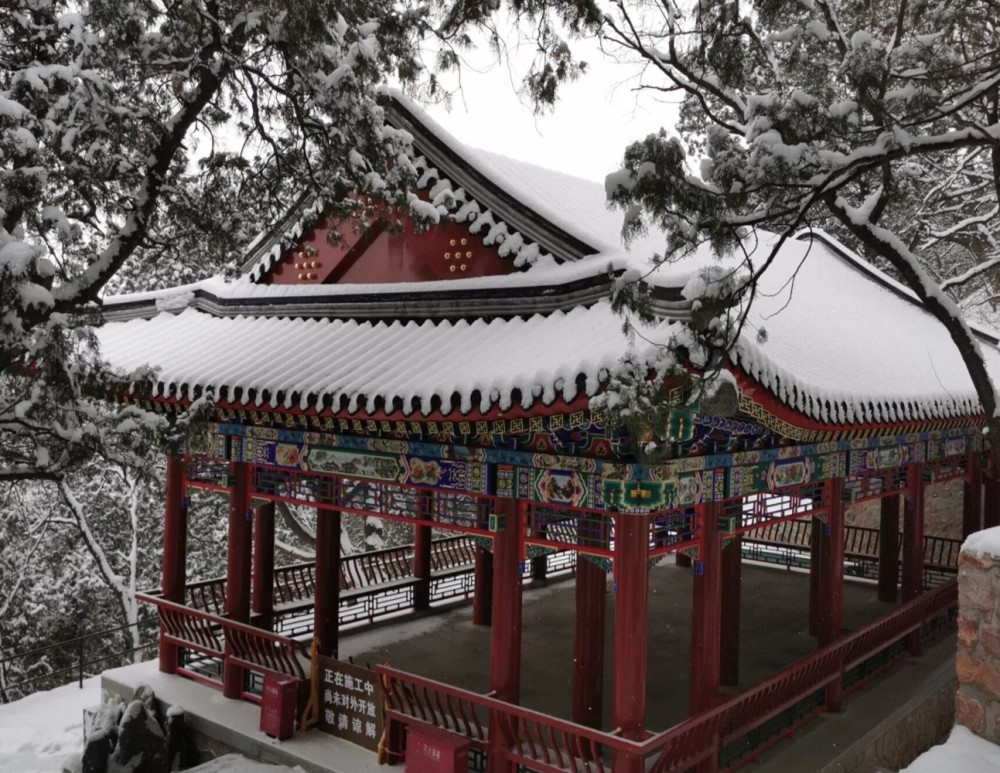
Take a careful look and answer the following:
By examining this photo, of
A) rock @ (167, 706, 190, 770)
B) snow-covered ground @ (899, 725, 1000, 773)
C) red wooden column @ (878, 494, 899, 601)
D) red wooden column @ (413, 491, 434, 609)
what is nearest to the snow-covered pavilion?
rock @ (167, 706, 190, 770)

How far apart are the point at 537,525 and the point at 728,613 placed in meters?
2.59

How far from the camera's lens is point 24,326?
5309 mm

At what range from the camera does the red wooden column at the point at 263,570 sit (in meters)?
9.02

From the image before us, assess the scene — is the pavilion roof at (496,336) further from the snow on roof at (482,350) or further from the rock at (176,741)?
the rock at (176,741)

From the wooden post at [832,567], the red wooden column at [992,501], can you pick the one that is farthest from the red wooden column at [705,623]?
the red wooden column at [992,501]

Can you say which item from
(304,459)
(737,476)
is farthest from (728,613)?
(304,459)

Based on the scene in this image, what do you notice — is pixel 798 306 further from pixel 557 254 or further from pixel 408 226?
pixel 408 226

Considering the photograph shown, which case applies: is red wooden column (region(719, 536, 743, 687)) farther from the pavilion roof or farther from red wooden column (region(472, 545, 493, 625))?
red wooden column (region(472, 545, 493, 625))

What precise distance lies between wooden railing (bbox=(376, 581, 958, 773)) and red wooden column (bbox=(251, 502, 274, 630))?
273 cm

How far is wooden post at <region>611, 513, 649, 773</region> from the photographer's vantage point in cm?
536

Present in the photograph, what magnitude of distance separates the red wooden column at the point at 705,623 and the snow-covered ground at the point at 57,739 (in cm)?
164

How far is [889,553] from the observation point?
11086 millimetres

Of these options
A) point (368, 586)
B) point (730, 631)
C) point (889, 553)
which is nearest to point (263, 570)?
point (368, 586)

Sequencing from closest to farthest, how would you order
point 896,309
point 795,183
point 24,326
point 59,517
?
point 795,183 < point 24,326 < point 896,309 < point 59,517
